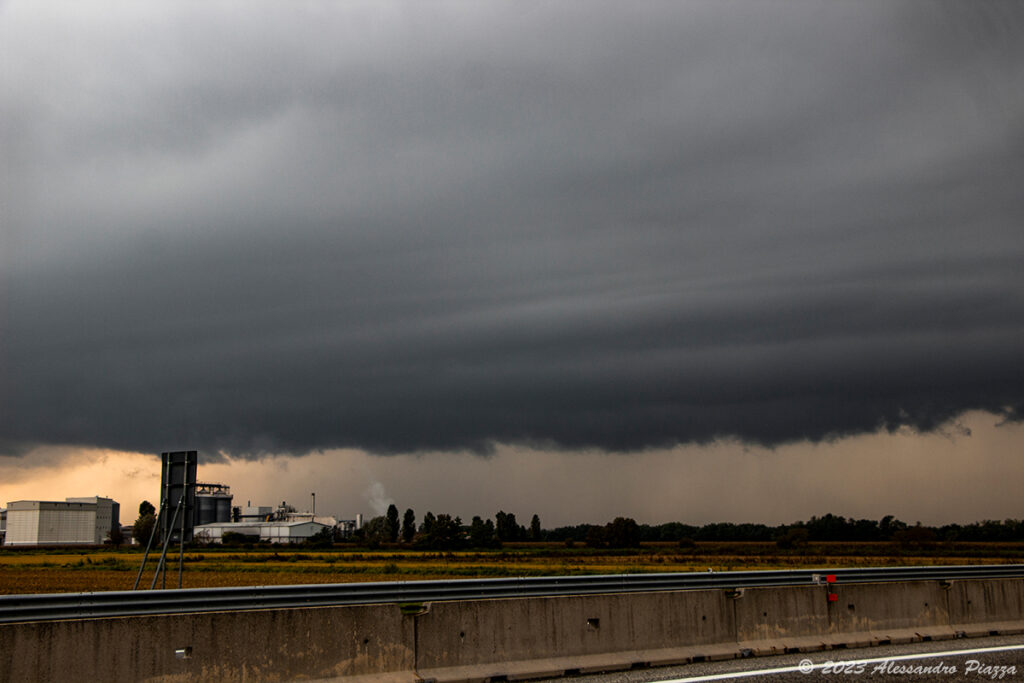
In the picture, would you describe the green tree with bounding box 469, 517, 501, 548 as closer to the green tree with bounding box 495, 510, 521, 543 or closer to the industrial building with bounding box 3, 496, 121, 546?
the green tree with bounding box 495, 510, 521, 543

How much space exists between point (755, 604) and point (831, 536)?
534 ft

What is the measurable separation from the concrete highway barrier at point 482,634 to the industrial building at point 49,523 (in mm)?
202041

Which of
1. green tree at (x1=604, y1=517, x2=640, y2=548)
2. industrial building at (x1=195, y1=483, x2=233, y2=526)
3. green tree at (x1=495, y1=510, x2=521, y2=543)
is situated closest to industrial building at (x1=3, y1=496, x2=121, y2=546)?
industrial building at (x1=195, y1=483, x2=233, y2=526)

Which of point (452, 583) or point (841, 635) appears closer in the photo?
point (452, 583)

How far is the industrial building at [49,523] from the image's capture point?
611 ft

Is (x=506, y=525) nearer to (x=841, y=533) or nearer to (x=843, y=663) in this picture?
(x=841, y=533)

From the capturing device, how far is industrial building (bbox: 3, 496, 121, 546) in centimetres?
18612

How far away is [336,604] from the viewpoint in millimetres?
11352

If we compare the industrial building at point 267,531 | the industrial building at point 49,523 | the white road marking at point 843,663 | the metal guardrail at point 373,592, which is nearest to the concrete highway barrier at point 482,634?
the metal guardrail at point 373,592

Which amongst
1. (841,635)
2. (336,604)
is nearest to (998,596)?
(841,635)

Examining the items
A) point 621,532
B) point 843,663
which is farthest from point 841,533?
point 843,663

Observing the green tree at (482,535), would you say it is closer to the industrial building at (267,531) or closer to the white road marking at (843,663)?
the industrial building at (267,531)

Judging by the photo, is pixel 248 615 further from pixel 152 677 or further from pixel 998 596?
pixel 998 596

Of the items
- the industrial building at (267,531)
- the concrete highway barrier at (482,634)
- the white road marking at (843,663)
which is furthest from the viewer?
the industrial building at (267,531)
